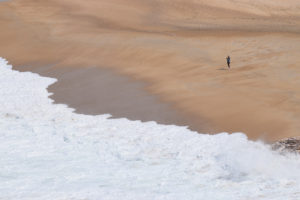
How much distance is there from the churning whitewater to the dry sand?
156cm

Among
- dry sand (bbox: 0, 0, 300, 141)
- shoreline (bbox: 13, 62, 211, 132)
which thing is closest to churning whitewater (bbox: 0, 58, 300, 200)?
shoreline (bbox: 13, 62, 211, 132)

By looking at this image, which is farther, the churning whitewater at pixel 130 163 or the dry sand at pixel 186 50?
the dry sand at pixel 186 50

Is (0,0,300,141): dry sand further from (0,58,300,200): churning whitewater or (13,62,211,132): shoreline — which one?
(0,58,300,200): churning whitewater

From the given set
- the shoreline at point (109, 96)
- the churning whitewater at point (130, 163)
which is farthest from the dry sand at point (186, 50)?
the churning whitewater at point (130, 163)

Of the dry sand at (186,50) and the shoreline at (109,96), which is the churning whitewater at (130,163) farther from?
the dry sand at (186,50)

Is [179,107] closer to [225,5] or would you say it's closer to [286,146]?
[286,146]

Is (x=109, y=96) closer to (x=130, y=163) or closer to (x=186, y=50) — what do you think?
(x=130, y=163)

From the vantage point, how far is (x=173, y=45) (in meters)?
30.7

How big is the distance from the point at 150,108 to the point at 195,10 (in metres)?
26.2

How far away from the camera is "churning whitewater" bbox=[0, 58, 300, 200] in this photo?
40.8 feet

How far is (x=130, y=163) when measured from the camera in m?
14.5

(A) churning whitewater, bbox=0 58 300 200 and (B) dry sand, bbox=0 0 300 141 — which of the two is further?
(B) dry sand, bbox=0 0 300 141

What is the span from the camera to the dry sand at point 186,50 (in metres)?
19.0

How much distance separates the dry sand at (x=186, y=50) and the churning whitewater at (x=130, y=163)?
5.11ft
